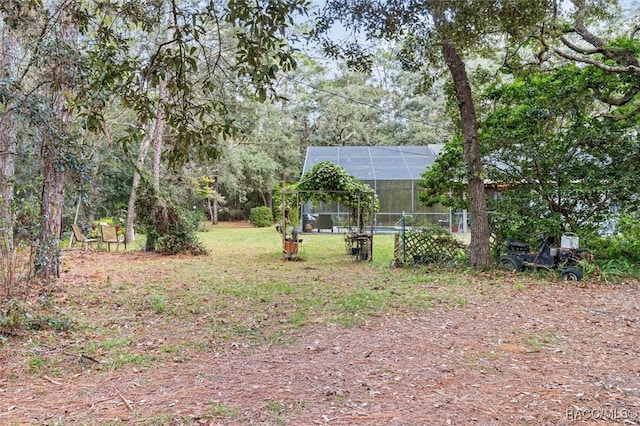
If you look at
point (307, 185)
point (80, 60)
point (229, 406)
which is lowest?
point (229, 406)

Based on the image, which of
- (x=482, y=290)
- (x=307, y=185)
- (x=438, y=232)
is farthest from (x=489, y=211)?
(x=307, y=185)

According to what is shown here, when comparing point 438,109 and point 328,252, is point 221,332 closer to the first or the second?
point 328,252

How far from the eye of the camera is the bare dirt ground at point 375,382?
8.14 feet

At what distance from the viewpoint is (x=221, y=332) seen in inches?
167

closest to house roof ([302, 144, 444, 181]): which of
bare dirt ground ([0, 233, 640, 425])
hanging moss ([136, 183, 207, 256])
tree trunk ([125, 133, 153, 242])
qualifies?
tree trunk ([125, 133, 153, 242])

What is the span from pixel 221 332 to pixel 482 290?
3982 millimetres

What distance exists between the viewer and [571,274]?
680 centimetres

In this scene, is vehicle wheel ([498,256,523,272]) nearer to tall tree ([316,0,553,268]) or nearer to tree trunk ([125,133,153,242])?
tall tree ([316,0,553,268])

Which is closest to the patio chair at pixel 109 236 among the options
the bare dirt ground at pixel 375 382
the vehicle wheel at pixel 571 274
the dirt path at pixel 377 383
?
the bare dirt ground at pixel 375 382

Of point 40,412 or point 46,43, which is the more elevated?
point 46,43

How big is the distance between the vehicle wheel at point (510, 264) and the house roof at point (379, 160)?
374 inches

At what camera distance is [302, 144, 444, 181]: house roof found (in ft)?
56.7

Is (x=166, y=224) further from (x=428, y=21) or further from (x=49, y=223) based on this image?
(x=428, y=21)

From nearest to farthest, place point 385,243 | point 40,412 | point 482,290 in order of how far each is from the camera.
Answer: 1. point 40,412
2. point 482,290
3. point 385,243
